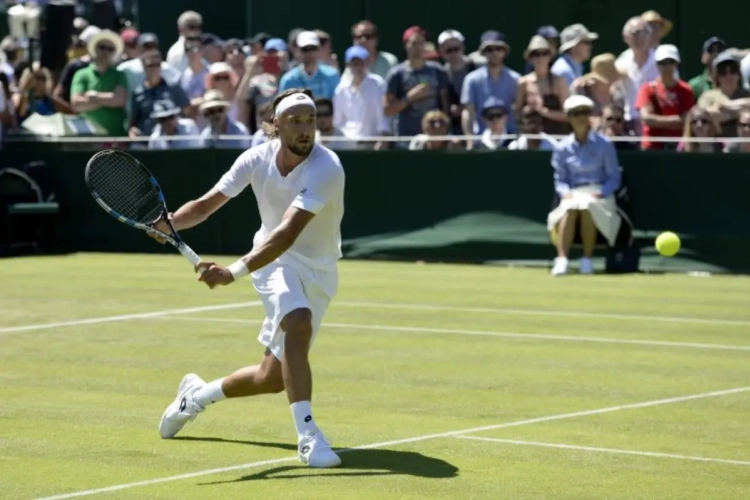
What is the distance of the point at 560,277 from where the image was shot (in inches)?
689

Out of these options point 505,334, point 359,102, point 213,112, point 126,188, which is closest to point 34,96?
point 213,112

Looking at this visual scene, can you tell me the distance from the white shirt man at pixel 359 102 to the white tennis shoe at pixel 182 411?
11062 millimetres

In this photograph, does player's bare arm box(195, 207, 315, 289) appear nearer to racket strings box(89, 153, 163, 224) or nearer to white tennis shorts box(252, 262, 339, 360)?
white tennis shorts box(252, 262, 339, 360)

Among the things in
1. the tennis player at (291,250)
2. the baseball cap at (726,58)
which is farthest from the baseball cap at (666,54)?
the tennis player at (291,250)

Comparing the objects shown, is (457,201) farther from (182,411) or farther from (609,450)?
(609,450)

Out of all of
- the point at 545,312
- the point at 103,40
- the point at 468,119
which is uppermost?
the point at 103,40

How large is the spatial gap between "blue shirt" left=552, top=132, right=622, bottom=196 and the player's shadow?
31.9 ft

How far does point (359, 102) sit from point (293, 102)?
456 inches

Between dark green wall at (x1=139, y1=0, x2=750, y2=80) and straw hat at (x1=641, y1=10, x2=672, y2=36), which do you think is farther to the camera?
dark green wall at (x1=139, y1=0, x2=750, y2=80)

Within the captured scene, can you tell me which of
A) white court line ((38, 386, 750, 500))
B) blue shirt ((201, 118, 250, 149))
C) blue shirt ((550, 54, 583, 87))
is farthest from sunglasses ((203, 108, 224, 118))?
white court line ((38, 386, 750, 500))

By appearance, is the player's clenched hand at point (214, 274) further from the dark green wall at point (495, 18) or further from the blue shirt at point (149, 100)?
the dark green wall at point (495, 18)

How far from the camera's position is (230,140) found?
20.0 m

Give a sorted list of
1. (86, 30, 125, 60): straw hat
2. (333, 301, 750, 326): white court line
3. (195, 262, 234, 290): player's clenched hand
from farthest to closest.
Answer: (86, 30, 125, 60): straw hat < (333, 301, 750, 326): white court line < (195, 262, 234, 290): player's clenched hand

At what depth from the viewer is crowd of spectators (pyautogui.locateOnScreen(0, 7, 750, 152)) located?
1798 cm
